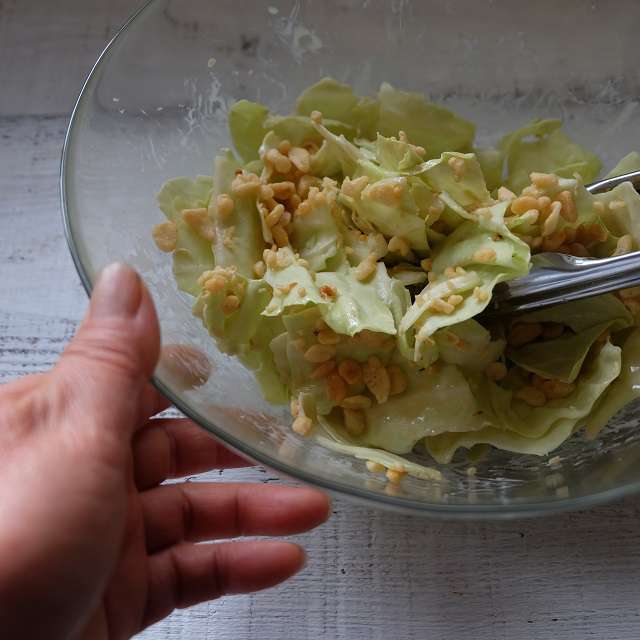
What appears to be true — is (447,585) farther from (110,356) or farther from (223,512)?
(110,356)

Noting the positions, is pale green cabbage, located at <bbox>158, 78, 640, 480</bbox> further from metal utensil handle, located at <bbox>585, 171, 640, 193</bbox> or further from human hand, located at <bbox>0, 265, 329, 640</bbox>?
human hand, located at <bbox>0, 265, 329, 640</bbox>

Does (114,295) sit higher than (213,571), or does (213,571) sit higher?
(114,295)

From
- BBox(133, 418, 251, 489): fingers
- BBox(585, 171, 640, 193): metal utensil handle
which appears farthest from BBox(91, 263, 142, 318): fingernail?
BBox(585, 171, 640, 193): metal utensil handle

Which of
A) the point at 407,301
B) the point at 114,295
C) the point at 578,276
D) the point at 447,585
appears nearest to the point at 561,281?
the point at 578,276

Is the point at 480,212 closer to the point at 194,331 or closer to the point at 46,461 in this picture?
the point at 194,331

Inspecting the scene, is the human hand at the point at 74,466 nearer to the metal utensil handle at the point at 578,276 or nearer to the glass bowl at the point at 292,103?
the glass bowl at the point at 292,103

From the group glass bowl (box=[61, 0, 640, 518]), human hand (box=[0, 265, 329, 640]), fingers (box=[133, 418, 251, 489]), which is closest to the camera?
human hand (box=[0, 265, 329, 640])

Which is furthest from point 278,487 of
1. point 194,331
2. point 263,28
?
point 263,28
